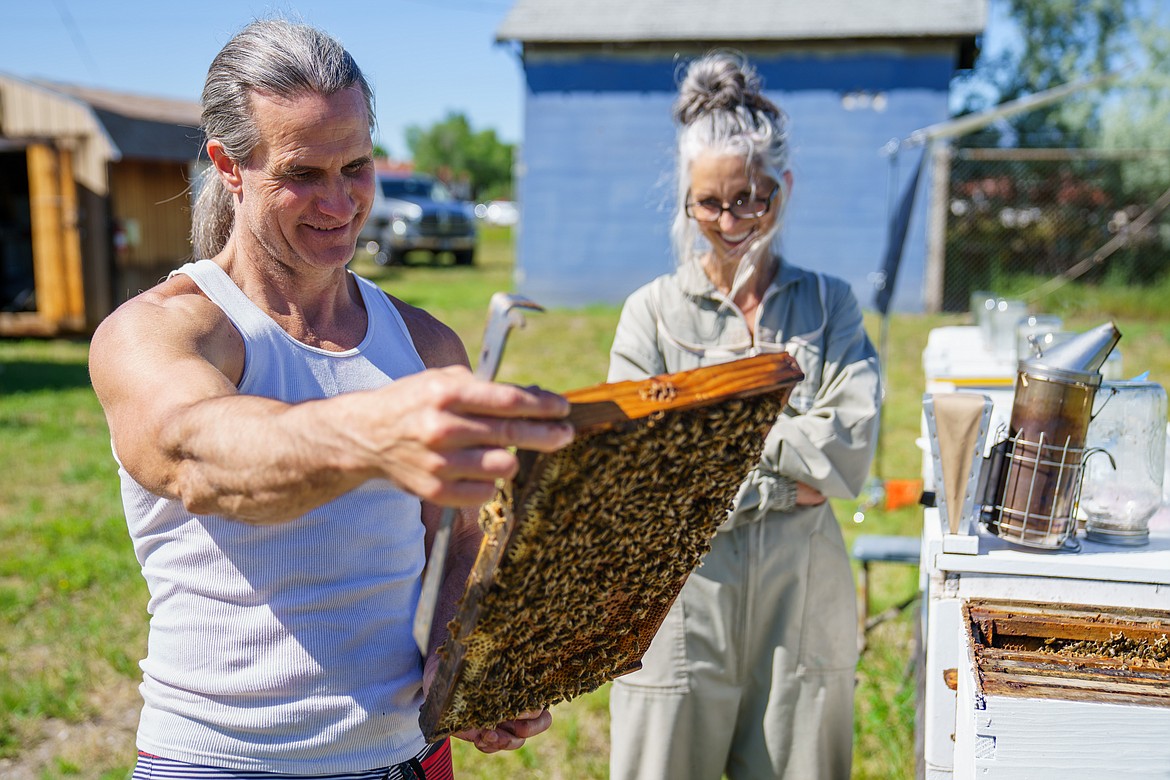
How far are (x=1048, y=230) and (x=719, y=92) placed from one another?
15056 millimetres

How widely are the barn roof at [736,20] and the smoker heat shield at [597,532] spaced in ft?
48.0

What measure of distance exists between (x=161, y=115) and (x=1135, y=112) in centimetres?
1655

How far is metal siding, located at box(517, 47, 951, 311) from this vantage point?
15242 mm

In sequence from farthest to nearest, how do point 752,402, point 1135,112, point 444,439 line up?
1. point 1135,112
2. point 752,402
3. point 444,439

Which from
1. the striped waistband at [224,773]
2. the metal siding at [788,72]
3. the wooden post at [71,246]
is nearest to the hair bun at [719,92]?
the striped waistband at [224,773]

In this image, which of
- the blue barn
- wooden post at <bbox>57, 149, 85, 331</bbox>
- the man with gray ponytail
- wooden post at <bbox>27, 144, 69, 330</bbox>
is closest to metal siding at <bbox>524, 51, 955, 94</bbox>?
the blue barn

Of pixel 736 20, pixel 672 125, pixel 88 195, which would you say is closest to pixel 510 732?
pixel 672 125

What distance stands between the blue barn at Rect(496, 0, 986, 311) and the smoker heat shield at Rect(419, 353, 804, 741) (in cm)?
1334

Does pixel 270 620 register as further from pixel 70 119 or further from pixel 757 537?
pixel 70 119

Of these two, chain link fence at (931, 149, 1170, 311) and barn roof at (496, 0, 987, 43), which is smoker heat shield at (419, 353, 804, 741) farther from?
chain link fence at (931, 149, 1170, 311)

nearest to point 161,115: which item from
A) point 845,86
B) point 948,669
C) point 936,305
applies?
point 845,86

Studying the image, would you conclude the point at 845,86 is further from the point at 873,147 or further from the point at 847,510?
the point at 847,510

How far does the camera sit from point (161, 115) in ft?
50.6

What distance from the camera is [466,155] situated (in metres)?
87.5
